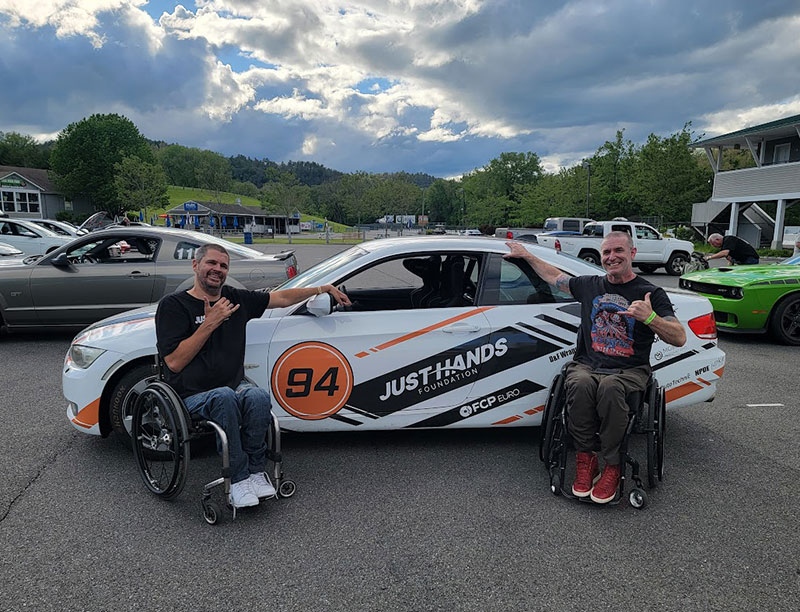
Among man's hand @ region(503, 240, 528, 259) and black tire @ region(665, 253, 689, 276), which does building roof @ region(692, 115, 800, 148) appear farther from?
man's hand @ region(503, 240, 528, 259)

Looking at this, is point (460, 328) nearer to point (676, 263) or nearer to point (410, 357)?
point (410, 357)

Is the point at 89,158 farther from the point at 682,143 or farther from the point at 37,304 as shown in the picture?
the point at 37,304

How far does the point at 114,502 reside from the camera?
3.17 metres

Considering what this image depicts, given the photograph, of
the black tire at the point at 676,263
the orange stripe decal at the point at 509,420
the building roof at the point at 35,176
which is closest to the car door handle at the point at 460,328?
the orange stripe decal at the point at 509,420

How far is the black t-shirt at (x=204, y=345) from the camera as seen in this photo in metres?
3.08

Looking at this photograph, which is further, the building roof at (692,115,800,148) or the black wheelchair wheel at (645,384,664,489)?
the building roof at (692,115,800,148)

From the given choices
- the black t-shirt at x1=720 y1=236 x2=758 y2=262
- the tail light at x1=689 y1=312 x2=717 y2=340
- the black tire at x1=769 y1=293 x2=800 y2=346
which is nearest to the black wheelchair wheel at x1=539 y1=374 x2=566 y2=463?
the tail light at x1=689 y1=312 x2=717 y2=340

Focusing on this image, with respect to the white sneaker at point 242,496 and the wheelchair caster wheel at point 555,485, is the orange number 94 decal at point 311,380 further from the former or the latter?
the wheelchair caster wheel at point 555,485

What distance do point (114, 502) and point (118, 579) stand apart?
794 mm

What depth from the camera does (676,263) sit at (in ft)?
63.6

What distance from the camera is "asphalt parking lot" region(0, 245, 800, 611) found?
2.40 meters

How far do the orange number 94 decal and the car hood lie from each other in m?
6.51

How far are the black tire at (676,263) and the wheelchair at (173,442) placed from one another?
62.6 feet

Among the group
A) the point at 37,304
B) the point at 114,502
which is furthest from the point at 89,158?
the point at 114,502
